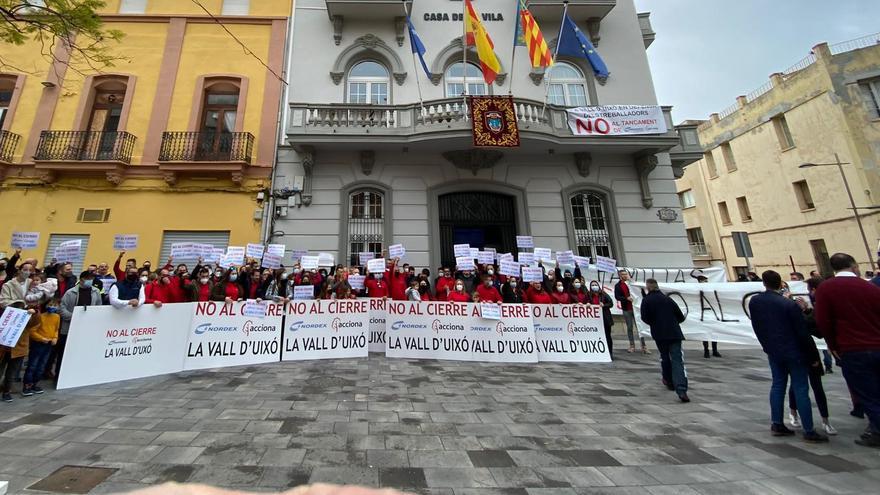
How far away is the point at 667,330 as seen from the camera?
5.32 m

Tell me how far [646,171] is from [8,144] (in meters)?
21.7

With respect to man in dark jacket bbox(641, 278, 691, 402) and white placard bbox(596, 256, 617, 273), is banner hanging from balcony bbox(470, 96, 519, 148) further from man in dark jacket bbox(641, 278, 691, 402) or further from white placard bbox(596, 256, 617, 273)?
man in dark jacket bbox(641, 278, 691, 402)

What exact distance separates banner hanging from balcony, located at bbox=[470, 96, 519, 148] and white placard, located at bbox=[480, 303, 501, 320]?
5471mm

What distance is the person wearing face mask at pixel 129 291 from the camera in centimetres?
574

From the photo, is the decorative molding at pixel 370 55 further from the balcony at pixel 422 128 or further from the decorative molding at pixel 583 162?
the decorative molding at pixel 583 162

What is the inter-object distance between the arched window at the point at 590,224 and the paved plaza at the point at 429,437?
6568 millimetres

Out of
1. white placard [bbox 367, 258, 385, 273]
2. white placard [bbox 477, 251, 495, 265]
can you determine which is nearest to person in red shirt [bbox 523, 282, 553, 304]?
white placard [bbox 477, 251, 495, 265]

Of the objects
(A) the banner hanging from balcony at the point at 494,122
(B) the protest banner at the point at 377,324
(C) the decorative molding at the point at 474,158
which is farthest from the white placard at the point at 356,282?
(C) the decorative molding at the point at 474,158

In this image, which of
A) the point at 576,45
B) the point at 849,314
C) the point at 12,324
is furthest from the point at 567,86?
the point at 12,324

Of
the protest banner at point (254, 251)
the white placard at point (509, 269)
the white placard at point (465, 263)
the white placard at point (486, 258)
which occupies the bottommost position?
the white placard at point (509, 269)

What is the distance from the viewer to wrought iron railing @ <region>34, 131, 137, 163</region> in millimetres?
11211

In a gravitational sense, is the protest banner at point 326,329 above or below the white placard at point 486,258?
below

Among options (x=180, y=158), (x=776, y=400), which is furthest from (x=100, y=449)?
(x=180, y=158)

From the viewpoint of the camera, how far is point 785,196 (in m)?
21.6
